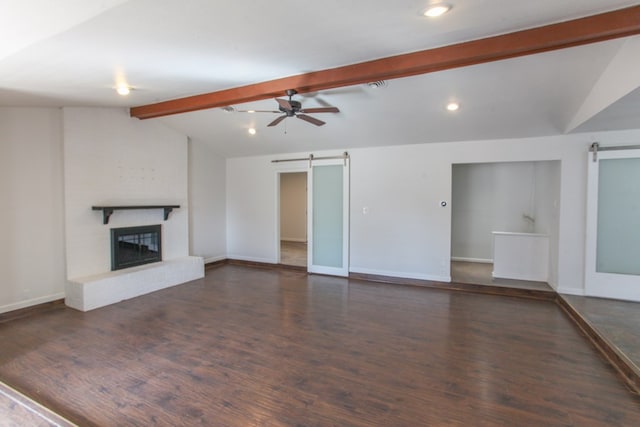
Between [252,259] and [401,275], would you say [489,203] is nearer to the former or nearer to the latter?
[401,275]

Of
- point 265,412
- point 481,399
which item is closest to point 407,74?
point 481,399

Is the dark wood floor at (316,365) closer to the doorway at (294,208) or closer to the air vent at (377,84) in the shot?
the air vent at (377,84)

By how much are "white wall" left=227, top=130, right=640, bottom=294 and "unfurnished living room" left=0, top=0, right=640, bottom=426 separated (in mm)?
36

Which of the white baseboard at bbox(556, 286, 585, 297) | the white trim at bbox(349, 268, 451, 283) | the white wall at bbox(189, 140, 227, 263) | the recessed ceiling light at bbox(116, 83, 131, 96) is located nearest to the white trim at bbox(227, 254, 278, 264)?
the white wall at bbox(189, 140, 227, 263)

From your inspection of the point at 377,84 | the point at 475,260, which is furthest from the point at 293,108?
the point at 475,260

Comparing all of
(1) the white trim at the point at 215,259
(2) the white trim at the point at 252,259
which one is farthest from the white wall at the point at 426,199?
(1) the white trim at the point at 215,259

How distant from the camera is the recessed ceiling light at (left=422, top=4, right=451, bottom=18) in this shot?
2047 mm

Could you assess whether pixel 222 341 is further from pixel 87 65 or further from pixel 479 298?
pixel 479 298

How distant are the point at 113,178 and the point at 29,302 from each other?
2008mm

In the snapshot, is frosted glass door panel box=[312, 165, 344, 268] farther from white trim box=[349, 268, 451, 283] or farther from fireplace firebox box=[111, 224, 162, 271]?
fireplace firebox box=[111, 224, 162, 271]

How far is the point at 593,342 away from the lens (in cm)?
325

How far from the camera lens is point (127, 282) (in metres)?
4.72

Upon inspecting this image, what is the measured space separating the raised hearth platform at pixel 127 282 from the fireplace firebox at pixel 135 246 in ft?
0.51

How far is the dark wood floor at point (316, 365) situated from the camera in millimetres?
2207
